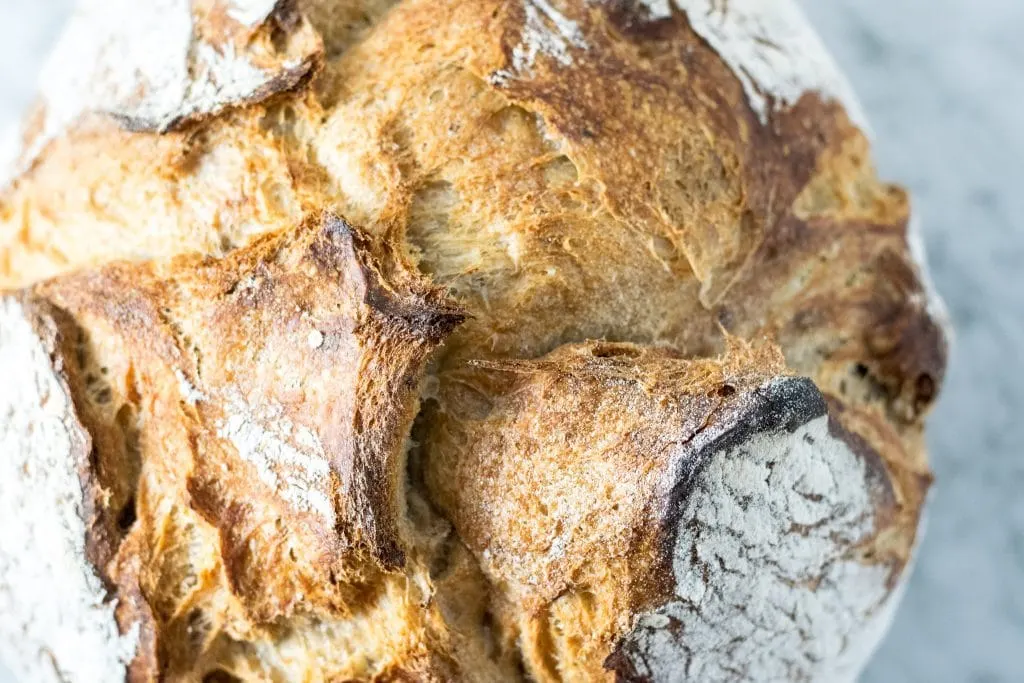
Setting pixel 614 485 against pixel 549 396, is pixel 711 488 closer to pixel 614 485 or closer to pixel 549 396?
pixel 614 485

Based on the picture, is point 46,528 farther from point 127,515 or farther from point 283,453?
point 283,453

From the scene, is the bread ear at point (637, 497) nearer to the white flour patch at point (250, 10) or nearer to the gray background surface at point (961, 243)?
the white flour patch at point (250, 10)

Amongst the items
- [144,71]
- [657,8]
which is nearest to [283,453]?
[144,71]

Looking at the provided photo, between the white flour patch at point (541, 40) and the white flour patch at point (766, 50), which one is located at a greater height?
the white flour patch at point (766, 50)

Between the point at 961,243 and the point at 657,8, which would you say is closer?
the point at 657,8

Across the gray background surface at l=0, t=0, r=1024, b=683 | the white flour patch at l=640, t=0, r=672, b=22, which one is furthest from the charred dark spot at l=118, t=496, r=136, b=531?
the gray background surface at l=0, t=0, r=1024, b=683

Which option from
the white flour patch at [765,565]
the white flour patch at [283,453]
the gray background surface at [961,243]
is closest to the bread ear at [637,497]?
the white flour patch at [765,565]
